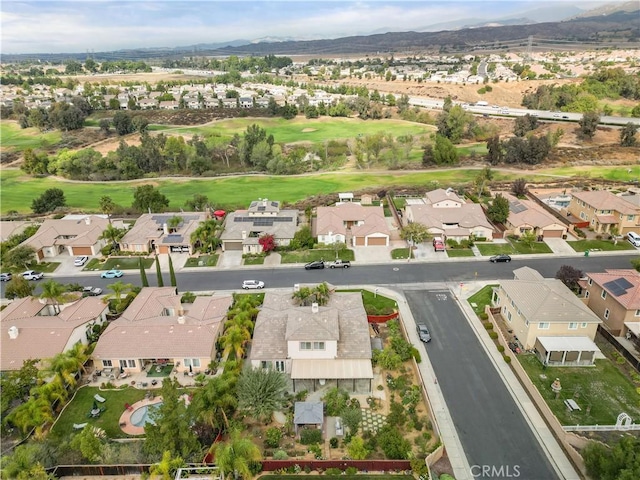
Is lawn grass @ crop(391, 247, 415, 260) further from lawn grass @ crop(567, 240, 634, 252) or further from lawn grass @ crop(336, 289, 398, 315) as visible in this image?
lawn grass @ crop(567, 240, 634, 252)

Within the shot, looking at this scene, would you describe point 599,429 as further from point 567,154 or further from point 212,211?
point 567,154

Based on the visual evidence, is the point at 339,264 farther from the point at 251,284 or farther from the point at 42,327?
the point at 42,327

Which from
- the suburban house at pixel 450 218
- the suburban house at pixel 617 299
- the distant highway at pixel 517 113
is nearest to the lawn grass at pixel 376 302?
the suburban house at pixel 450 218

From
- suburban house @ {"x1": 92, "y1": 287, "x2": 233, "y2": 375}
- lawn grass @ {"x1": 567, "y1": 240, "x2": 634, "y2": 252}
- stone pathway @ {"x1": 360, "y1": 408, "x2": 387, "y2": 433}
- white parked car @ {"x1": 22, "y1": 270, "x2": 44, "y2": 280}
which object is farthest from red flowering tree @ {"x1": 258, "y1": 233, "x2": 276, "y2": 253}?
lawn grass @ {"x1": 567, "y1": 240, "x2": 634, "y2": 252}

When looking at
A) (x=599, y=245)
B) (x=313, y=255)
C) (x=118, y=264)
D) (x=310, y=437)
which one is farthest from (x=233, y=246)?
(x=599, y=245)

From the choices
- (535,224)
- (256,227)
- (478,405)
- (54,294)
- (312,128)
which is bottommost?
(478,405)

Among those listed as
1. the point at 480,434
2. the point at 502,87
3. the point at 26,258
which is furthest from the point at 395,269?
→ the point at 502,87
